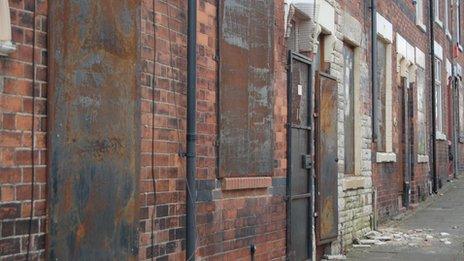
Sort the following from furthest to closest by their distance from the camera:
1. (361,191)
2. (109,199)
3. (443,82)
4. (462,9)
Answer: (462,9) < (443,82) < (361,191) < (109,199)

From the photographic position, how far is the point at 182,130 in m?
5.85

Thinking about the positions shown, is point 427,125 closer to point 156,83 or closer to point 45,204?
point 156,83

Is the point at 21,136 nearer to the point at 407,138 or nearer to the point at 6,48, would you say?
the point at 6,48

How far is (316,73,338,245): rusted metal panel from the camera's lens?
9.58 meters

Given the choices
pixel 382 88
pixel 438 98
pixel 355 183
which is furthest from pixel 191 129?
pixel 438 98

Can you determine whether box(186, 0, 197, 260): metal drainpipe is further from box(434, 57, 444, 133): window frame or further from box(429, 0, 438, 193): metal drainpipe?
box(434, 57, 444, 133): window frame

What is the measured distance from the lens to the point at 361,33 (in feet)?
39.7

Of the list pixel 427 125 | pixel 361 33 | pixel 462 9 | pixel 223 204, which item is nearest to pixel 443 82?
pixel 427 125

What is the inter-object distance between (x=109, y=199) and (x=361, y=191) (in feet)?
25.0

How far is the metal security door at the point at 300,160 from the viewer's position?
8336 millimetres

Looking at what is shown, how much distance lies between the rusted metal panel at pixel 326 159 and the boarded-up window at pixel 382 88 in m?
3.39

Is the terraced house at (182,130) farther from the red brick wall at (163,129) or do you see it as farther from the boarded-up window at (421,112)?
the boarded-up window at (421,112)

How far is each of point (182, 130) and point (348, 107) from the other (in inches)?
248

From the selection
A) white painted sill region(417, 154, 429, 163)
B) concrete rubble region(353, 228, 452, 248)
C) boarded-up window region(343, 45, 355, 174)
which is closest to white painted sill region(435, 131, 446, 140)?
white painted sill region(417, 154, 429, 163)
